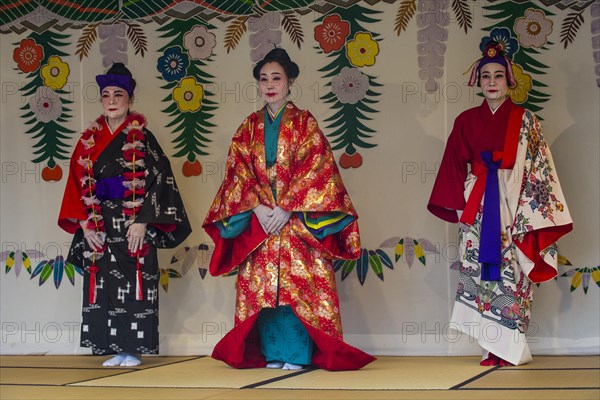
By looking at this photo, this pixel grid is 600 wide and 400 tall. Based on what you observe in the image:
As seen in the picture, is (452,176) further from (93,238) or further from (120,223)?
(93,238)

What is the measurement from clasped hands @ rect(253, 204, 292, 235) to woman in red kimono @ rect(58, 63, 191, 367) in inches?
22.3

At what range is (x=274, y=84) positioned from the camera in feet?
18.7

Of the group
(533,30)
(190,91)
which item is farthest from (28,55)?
(533,30)

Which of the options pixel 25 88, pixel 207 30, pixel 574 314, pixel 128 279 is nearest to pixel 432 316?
pixel 574 314

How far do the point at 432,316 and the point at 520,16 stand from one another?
181 cm

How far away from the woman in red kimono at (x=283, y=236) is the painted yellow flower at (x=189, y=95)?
3.33ft

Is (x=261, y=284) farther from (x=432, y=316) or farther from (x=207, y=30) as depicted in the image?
(x=207, y=30)

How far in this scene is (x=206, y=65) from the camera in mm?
6695

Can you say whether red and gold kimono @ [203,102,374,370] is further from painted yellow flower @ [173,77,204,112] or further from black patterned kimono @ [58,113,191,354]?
painted yellow flower @ [173,77,204,112]

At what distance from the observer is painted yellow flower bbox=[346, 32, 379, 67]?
6.50 metres

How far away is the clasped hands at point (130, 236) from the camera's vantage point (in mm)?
5812

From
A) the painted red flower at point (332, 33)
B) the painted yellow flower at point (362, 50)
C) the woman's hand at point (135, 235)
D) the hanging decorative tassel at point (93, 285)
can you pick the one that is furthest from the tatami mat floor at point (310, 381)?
the painted red flower at point (332, 33)

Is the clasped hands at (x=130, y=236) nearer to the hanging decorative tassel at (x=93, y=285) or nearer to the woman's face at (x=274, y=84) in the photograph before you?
the hanging decorative tassel at (x=93, y=285)

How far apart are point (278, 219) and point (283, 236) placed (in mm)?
97
